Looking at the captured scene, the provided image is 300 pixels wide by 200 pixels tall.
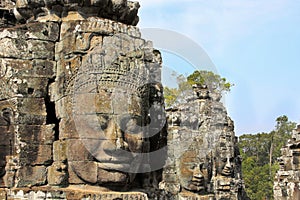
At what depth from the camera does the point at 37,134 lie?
6227 mm

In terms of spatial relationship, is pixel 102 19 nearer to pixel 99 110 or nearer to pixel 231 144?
pixel 99 110

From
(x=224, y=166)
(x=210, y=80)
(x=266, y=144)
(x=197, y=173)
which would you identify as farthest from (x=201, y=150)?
(x=266, y=144)

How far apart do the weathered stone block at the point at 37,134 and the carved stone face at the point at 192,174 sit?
5034 millimetres

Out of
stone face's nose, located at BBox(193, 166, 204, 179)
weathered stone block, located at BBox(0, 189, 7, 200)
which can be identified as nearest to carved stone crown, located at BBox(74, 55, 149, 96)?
weathered stone block, located at BBox(0, 189, 7, 200)

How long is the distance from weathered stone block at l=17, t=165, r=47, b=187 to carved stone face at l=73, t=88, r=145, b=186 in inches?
17.9

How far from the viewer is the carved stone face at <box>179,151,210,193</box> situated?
10.9 m

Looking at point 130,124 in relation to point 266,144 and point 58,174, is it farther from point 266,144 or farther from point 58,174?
point 266,144

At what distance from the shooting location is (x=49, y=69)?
6418 millimetres

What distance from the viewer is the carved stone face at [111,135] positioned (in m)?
5.82

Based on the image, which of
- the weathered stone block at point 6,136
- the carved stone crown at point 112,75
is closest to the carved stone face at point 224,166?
the carved stone crown at point 112,75

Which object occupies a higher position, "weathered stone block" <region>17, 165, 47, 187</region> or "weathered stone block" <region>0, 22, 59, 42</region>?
"weathered stone block" <region>0, 22, 59, 42</region>

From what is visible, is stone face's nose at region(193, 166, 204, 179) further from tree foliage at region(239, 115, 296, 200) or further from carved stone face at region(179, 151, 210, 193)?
tree foliage at region(239, 115, 296, 200)

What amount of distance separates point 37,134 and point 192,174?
5.34 metres

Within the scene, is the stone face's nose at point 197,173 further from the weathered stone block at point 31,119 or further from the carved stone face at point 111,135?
the weathered stone block at point 31,119
